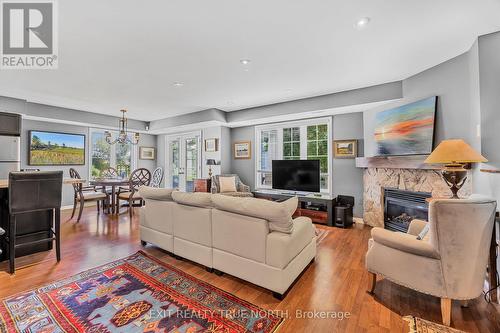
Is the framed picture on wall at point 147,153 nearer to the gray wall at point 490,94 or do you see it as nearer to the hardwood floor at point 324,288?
the hardwood floor at point 324,288

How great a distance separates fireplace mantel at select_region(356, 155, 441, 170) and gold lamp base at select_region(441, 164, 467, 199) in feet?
1.32

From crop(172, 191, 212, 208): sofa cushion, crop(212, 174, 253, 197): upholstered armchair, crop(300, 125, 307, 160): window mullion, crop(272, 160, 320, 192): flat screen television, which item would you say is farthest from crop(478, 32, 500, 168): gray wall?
crop(212, 174, 253, 197): upholstered armchair

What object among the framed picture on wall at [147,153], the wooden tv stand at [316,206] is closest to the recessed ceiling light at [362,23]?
the wooden tv stand at [316,206]

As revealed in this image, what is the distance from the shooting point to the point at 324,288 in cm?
220

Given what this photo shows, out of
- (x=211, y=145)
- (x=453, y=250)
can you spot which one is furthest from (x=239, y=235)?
(x=211, y=145)

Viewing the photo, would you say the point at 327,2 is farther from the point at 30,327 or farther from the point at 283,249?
the point at 30,327

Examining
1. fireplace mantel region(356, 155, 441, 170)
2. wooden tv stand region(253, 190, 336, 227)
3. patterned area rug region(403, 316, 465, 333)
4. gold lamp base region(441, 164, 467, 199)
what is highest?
fireplace mantel region(356, 155, 441, 170)

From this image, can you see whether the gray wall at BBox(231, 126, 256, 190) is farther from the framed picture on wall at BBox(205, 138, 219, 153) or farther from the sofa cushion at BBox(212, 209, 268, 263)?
the sofa cushion at BBox(212, 209, 268, 263)

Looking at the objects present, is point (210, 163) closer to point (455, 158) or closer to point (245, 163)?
point (245, 163)

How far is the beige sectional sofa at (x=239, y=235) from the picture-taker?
202 cm

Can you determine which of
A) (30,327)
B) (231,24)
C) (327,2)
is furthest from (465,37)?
(30,327)

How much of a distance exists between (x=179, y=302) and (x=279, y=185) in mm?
3584

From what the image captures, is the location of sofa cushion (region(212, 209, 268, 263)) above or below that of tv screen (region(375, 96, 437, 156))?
below

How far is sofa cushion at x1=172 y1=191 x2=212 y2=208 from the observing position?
2478 millimetres
